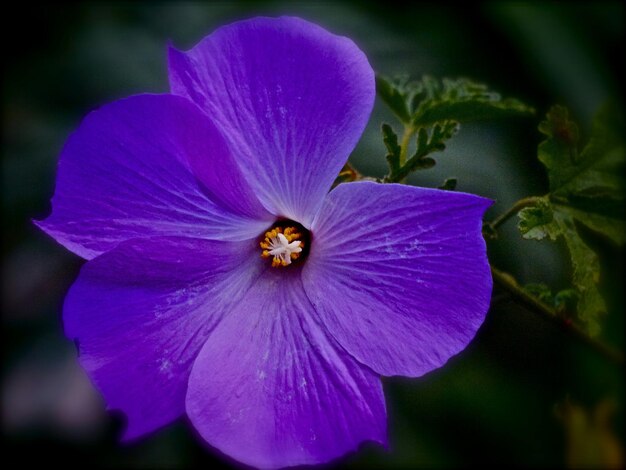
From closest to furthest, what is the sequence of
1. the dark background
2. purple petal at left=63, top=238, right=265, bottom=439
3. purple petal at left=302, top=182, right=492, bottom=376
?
purple petal at left=302, top=182, right=492, bottom=376, purple petal at left=63, top=238, right=265, bottom=439, the dark background

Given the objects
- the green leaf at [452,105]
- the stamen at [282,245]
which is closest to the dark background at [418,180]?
the green leaf at [452,105]

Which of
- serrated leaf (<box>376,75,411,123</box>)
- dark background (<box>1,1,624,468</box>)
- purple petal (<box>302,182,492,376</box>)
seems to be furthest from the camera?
dark background (<box>1,1,624,468</box>)

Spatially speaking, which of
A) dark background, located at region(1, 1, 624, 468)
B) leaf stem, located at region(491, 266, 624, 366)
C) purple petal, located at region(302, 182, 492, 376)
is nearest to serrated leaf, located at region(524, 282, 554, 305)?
leaf stem, located at region(491, 266, 624, 366)

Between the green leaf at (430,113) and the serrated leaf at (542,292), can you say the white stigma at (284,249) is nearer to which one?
the green leaf at (430,113)

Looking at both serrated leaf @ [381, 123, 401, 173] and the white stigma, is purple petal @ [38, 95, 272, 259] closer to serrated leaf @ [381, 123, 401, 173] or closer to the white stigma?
the white stigma

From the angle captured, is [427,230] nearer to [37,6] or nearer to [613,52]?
[613,52]

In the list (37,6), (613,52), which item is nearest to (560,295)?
(613,52)

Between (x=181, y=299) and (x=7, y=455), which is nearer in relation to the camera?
(x=181, y=299)
